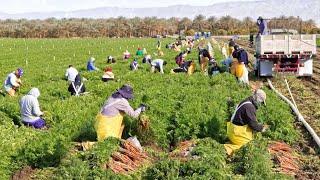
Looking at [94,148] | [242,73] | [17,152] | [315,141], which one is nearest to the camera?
[94,148]

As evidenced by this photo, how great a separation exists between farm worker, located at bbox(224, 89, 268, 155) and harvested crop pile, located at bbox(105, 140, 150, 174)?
156cm

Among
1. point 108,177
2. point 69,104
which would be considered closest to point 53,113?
point 69,104

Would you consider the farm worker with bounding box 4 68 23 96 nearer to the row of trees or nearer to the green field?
the green field

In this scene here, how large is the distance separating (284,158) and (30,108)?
6.00 meters

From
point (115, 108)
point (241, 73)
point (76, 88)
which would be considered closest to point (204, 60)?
point (241, 73)

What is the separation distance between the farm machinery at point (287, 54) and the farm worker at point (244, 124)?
41.6ft

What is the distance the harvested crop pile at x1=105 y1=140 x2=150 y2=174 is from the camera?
8.69m

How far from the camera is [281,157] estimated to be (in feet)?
32.0

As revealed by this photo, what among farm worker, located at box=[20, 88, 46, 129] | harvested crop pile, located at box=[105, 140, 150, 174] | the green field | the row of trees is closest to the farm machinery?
the green field

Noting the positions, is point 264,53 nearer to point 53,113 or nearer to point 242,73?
point 242,73

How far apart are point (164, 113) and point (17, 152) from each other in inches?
151

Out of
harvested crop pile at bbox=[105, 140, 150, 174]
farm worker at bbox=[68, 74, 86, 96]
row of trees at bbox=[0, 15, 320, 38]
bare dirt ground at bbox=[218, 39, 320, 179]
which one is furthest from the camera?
row of trees at bbox=[0, 15, 320, 38]

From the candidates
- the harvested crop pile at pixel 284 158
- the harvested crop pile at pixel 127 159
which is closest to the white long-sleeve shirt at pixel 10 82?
the harvested crop pile at pixel 127 159

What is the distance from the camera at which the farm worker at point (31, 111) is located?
12.5 m
